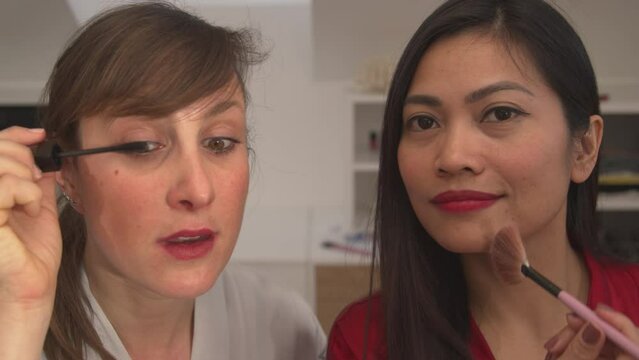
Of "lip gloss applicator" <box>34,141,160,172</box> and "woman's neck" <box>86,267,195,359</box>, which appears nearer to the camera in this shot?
"lip gloss applicator" <box>34,141,160,172</box>

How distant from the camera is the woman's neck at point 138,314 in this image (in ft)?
3.05

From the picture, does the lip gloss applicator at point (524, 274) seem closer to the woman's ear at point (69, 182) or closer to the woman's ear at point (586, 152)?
the woman's ear at point (586, 152)

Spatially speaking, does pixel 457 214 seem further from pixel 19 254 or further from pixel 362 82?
pixel 362 82

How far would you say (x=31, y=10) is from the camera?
2.21 meters

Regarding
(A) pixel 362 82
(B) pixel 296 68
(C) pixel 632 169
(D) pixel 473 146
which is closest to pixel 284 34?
(B) pixel 296 68

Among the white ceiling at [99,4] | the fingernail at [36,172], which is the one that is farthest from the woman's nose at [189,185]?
the white ceiling at [99,4]

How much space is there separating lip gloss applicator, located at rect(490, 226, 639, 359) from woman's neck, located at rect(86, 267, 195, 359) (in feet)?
1.42

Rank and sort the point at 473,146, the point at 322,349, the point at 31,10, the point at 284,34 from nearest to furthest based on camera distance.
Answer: the point at 473,146 → the point at 322,349 → the point at 31,10 → the point at 284,34

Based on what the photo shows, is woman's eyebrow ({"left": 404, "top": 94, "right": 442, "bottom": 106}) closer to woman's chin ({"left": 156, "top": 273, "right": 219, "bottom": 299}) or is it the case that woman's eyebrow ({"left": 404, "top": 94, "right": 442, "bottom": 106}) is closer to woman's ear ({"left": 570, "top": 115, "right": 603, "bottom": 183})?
woman's ear ({"left": 570, "top": 115, "right": 603, "bottom": 183})

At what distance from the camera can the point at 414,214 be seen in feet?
3.24

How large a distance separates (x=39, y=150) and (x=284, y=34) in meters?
1.77

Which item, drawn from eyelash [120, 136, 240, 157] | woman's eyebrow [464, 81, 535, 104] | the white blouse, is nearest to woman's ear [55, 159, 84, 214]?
eyelash [120, 136, 240, 157]

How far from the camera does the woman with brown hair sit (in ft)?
2.64

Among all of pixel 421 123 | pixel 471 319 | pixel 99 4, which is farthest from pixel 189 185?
pixel 99 4
